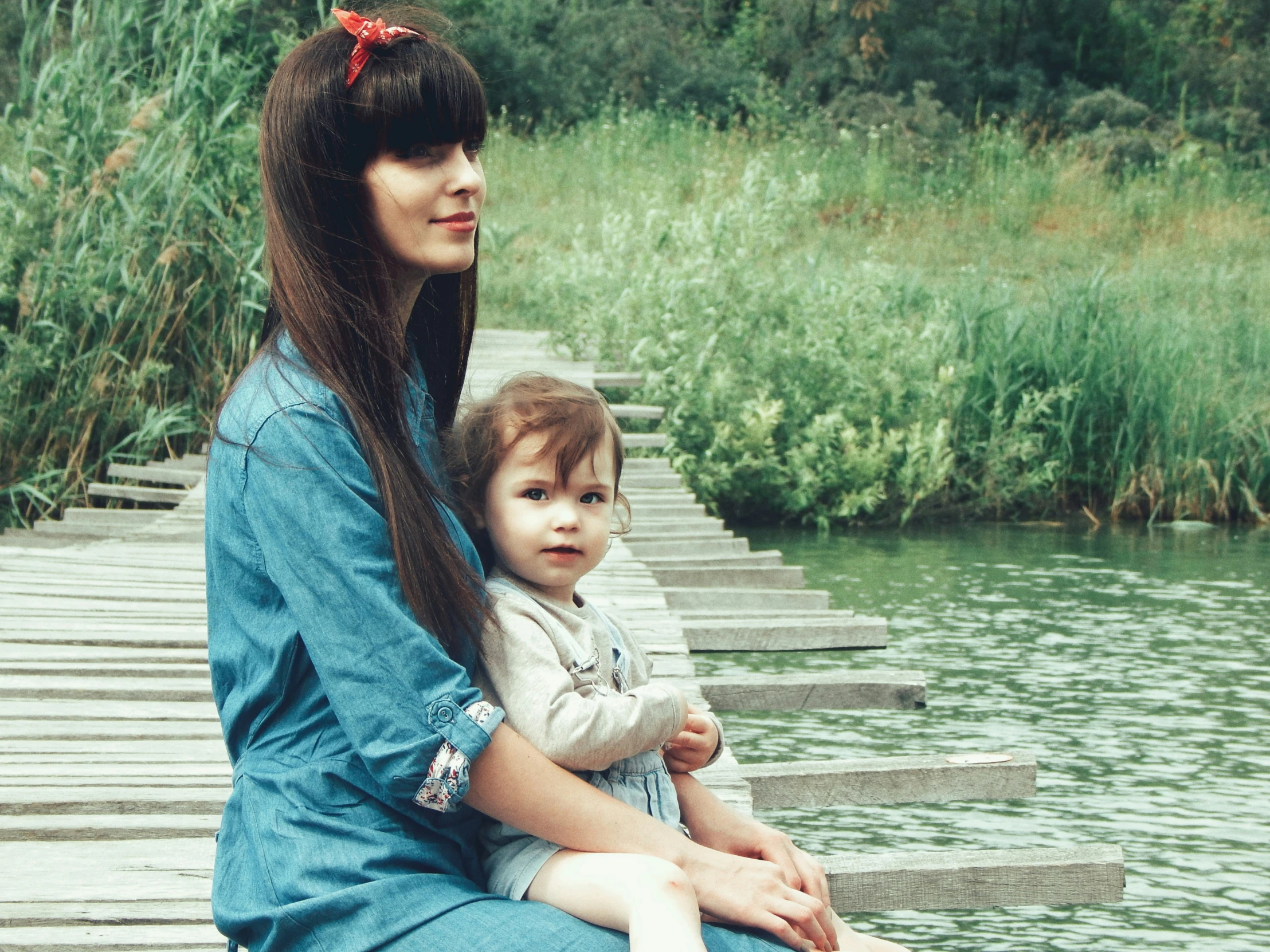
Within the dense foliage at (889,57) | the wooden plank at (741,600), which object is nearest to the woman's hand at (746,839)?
the wooden plank at (741,600)

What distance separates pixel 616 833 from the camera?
1562 millimetres

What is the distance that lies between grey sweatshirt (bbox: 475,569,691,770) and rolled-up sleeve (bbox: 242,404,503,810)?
9 centimetres

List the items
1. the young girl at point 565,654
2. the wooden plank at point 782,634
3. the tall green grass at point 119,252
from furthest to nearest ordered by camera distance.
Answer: the tall green grass at point 119,252 → the wooden plank at point 782,634 → the young girl at point 565,654

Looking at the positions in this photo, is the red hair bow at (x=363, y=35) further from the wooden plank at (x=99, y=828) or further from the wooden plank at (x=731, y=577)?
the wooden plank at (x=731, y=577)

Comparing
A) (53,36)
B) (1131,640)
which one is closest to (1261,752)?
(1131,640)

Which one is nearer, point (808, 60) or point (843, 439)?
point (843, 439)

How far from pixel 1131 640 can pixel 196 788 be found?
14.6 ft

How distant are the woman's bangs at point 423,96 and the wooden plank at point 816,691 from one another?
2329 mm

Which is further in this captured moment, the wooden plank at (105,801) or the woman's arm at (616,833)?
the wooden plank at (105,801)

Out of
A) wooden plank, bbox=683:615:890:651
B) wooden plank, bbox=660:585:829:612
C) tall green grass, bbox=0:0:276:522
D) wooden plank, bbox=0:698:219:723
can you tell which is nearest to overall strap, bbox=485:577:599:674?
wooden plank, bbox=0:698:219:723

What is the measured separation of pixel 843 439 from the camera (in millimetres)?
8656

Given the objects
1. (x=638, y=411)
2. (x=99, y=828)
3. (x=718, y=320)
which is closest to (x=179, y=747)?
(x=99, y=828)

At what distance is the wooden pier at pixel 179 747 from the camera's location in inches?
88.3

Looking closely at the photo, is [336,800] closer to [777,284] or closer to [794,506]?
[794,506]
